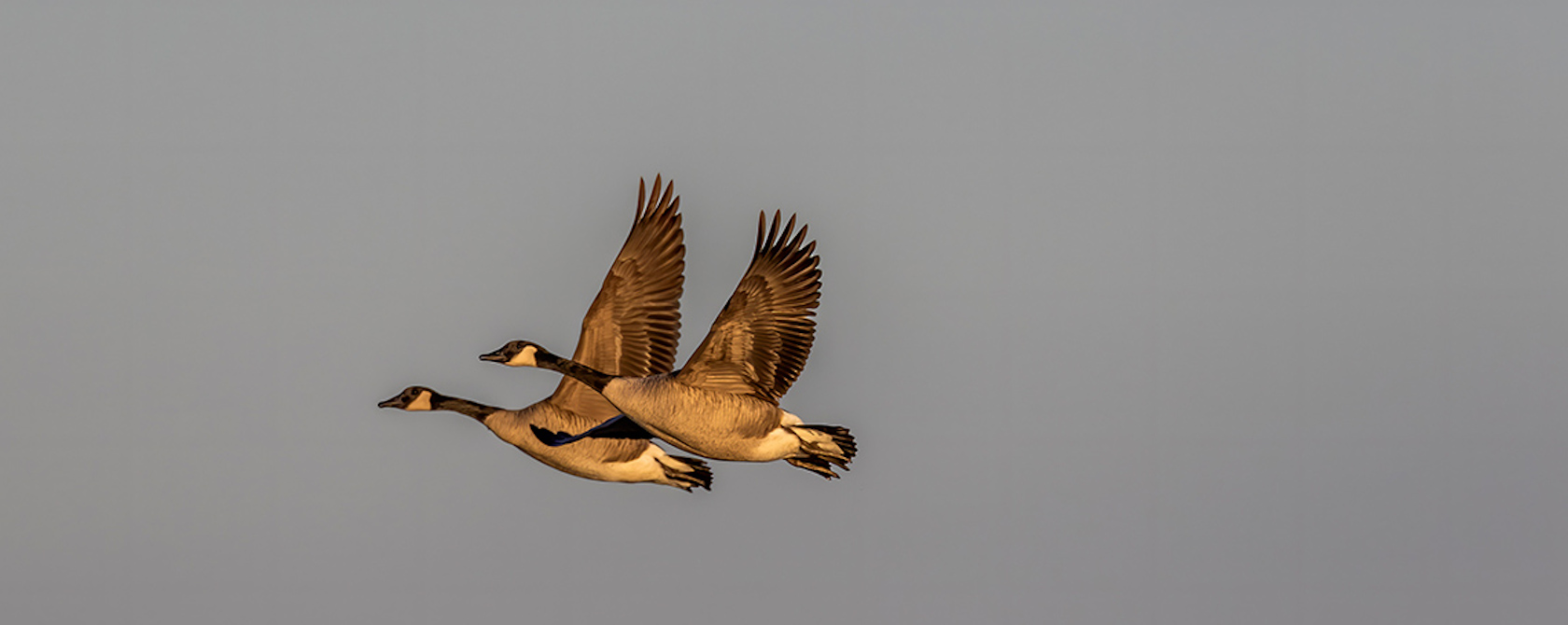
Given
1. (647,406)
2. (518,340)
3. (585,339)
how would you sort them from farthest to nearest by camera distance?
(585,339) < (518,340) < (647,406)

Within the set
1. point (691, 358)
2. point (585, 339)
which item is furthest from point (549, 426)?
point (691, 358)

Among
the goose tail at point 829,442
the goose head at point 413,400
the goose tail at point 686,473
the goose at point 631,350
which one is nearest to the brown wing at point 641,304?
the goose at point 631,350

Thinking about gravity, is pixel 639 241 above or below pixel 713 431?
above

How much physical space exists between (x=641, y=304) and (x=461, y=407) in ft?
7.31

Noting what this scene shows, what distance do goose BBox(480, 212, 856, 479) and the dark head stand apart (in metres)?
0.33

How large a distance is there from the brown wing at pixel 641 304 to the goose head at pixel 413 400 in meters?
1.59

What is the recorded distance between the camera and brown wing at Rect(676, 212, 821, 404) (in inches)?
665

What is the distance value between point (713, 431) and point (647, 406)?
64cm

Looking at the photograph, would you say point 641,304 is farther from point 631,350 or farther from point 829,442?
point 829,442

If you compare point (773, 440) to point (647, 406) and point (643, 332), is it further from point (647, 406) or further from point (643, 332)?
point (643, 332)

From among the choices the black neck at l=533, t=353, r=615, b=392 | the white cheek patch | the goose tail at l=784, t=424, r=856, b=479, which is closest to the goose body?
the black neck at l=533, t=353, r=615, b=392

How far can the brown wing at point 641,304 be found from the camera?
Answer: 62.1 ft

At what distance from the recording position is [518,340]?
17938mm

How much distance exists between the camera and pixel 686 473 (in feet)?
61.5
